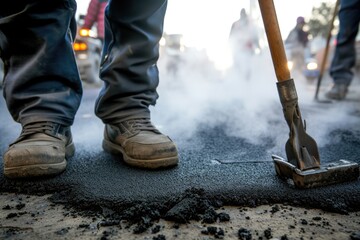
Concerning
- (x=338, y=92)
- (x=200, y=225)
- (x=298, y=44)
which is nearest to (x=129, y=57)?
(x=200, y=225)

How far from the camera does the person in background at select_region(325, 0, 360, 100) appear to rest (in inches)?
117

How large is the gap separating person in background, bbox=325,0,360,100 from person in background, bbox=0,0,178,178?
241 cm

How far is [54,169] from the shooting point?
112 cm

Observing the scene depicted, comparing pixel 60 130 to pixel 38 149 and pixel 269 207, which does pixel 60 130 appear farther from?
pixel 269 207

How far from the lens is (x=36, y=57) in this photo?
126cm

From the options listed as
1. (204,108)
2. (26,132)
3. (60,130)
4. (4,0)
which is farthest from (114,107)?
(204,108)

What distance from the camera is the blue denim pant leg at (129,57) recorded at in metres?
1.30

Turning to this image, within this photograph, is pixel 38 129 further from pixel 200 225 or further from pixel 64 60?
pixel 200 225

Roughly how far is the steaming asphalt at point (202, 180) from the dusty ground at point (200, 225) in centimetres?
5

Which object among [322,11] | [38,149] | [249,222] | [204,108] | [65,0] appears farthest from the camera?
[322,11]

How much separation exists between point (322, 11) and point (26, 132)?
36257 millimetres

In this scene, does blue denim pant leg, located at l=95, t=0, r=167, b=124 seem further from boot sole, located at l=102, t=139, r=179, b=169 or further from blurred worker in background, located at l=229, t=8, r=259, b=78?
blurred worker in background, located at l=229, t=8, r=259, b=78

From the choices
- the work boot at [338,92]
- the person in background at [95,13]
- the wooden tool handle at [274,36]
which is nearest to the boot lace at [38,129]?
the wooden tool handle at [274,36]

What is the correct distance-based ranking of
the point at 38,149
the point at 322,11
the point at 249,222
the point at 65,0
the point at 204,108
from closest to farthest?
the point at 249,222 < the point at 38,149 < the point at 65,0 < the point at 204,108 < the point at 322,11
